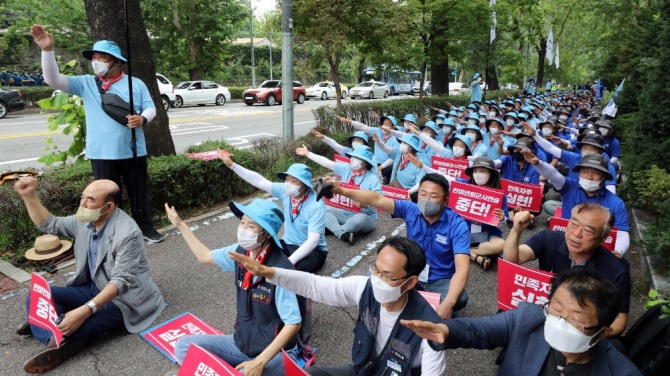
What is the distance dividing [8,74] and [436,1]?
2450cm

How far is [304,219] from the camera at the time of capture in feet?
15.6

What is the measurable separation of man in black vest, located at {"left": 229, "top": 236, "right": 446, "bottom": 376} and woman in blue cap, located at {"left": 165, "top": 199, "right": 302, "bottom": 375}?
29 centimetres

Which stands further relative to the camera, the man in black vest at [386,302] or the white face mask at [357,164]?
the white face mask at [357,164]

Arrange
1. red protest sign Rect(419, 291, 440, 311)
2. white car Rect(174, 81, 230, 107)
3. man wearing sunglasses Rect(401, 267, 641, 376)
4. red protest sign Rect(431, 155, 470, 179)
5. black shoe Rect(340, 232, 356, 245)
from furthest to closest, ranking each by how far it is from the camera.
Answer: white car Rect(174, 81, 230, 107) → red protest sign Rect(431, 155, 470, 179) → black shoe Rect(340, 232, 356, 245) → red protest sign Rect(419, 291, 440, 311) → man wearing sunglasses Rect(401, 267, 641, 376)

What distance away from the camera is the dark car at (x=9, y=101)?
1792 cm

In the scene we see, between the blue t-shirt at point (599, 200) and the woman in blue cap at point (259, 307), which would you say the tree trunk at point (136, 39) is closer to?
the woman in blue cap at point (259, 307)

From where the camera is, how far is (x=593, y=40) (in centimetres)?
2945

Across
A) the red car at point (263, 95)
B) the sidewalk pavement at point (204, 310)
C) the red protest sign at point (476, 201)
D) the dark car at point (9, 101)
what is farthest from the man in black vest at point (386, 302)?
the red car at point (263, 95)

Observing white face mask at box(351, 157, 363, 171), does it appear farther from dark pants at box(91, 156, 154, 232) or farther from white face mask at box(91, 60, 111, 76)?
white face mask at box(91, 60, 111, 76)

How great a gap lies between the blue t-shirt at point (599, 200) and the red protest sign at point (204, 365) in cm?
391

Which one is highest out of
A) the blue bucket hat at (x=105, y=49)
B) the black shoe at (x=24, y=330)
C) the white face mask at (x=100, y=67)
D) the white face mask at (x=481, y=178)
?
the blue bucket hat at (x=105, y=49)

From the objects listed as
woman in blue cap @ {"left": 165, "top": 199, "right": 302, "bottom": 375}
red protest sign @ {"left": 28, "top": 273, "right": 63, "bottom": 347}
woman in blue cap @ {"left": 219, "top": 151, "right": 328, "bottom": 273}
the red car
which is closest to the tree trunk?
woman in blue cap @ {"left": 219, "top": 151, "right": 328, "bottom": 273}

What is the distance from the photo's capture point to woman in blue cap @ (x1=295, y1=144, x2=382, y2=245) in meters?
6.05

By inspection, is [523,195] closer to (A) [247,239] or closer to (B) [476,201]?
(B) [476,201]
